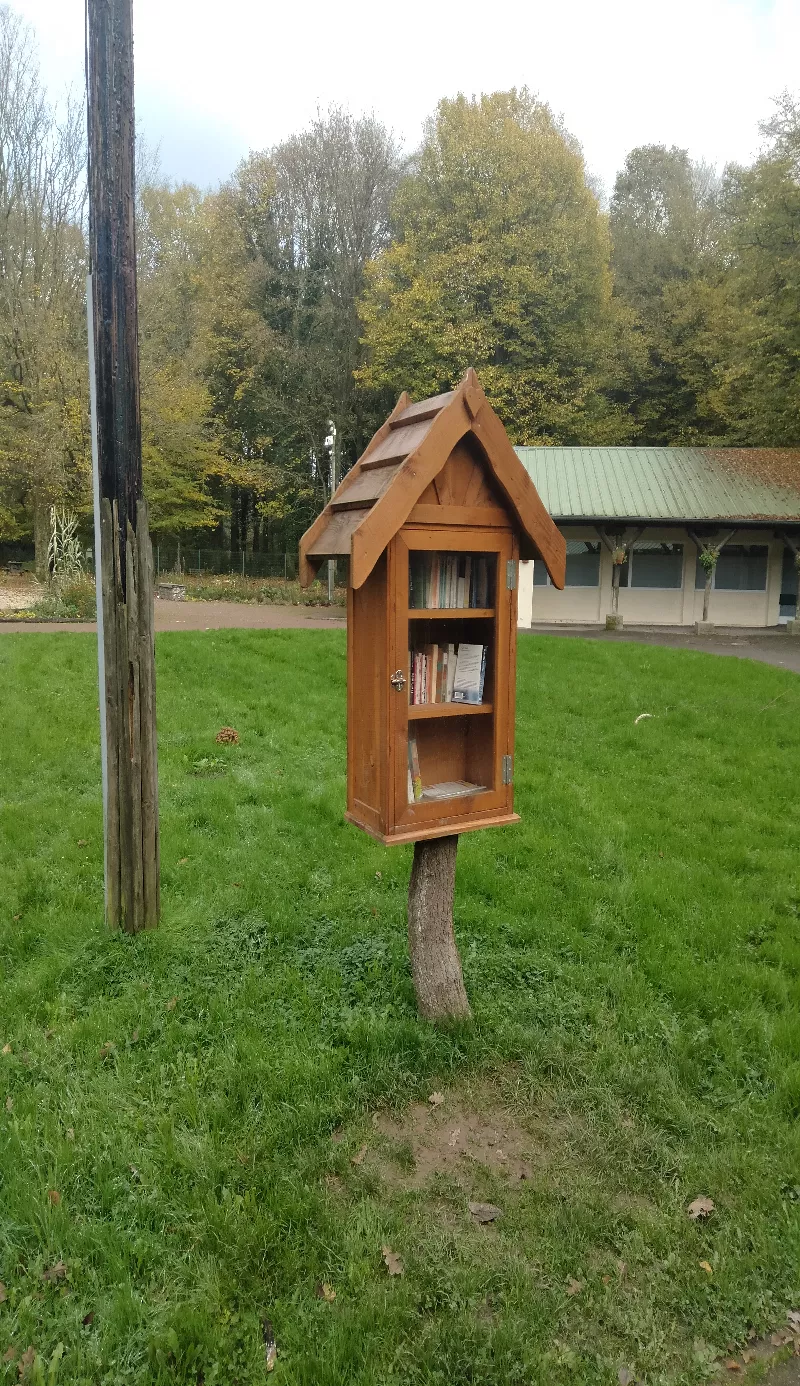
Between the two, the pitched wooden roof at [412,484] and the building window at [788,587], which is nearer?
the pitched wooden roof at [412,484]

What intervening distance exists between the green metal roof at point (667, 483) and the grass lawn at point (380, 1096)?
14.0m

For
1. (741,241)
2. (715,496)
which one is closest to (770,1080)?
(715,496)

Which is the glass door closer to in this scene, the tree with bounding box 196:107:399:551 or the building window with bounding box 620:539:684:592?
the building window with bounding box 620:539:684:592

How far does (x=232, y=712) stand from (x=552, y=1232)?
6.30 metres

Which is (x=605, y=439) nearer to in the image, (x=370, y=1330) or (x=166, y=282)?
(x=166, y=282)

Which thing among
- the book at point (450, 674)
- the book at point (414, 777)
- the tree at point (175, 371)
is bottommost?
the book at point (414, 777)

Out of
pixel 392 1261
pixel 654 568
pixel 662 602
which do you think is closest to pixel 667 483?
pixel 654 568

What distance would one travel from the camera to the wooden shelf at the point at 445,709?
10.5 ft

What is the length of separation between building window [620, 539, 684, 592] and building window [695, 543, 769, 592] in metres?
0.50

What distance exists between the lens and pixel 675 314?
28312 millimetres

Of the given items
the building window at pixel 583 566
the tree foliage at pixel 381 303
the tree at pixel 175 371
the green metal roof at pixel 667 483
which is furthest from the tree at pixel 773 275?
the tree at pixel 175 371

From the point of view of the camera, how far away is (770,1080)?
327 cm

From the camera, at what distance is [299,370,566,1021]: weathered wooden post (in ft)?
9.94

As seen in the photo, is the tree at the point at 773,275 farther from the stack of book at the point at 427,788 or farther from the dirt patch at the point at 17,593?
the stack of book at the point at 427,788
